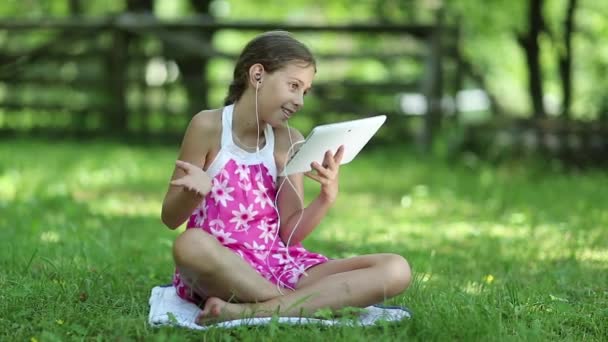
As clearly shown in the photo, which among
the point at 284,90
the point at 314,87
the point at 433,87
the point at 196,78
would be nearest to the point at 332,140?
the point at 284,90

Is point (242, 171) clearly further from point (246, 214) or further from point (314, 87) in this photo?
point (314, 87)

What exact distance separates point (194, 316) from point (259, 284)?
0.25 meters

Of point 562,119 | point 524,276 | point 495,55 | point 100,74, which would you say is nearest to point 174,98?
point 100,74

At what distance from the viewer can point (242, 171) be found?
3260 millimetres

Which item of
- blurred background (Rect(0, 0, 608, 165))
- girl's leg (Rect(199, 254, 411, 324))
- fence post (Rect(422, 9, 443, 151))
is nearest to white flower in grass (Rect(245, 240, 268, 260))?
girl's leg (Rect(199, 254, 411, 324))

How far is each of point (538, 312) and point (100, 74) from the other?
7812 mm

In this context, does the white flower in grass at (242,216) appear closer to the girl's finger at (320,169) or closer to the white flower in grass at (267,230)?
the white flower in grass at (267,230)

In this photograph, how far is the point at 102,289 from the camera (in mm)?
3432

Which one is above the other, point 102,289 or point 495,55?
point 102,289

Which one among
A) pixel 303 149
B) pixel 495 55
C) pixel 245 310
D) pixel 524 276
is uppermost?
pixel 303 149

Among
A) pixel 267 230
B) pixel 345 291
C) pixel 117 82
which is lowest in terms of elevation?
pixel 117 82

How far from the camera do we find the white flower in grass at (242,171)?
3.25 m

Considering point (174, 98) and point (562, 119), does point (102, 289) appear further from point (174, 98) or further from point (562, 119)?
point (174, 98)

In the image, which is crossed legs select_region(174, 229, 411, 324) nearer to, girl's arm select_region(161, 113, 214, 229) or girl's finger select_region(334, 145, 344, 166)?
girl's arm select_region(161, 113, 214, 229)
